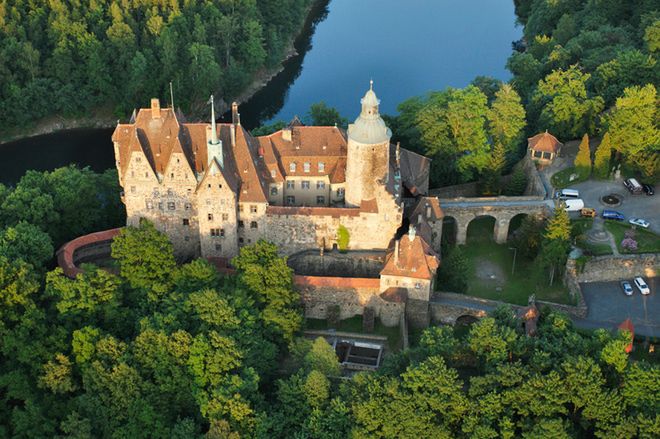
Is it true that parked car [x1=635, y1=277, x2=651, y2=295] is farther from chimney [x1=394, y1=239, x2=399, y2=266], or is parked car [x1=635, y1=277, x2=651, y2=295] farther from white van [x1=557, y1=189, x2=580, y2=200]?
chimney [x1=394, y1=239, x2=399, y2=266]

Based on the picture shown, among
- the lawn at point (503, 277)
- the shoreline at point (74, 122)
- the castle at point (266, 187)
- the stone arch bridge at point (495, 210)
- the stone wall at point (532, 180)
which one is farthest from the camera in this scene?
the shoreline at point (74, 122)

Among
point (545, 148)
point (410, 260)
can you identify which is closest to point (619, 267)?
point (545, 148)

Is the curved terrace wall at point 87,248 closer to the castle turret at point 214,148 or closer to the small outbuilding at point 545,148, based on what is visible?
the castle turret at point 214,148

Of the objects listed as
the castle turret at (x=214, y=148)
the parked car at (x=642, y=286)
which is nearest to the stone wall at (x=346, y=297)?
the castle turret at (x=214, y=148)

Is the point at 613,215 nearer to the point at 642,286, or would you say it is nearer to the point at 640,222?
the point at 640,222

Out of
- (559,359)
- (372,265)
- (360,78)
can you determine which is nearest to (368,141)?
(372,265)

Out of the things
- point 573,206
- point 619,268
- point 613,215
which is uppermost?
point 573,206
